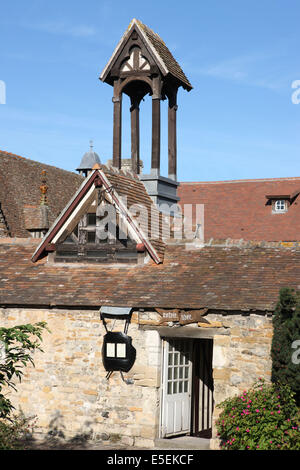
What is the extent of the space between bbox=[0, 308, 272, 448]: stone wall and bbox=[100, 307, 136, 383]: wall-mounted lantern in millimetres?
124

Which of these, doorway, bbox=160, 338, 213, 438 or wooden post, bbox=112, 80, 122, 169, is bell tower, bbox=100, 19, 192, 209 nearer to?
wooden post, bbox=112, 80, 122, 169

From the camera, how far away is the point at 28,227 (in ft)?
72.9

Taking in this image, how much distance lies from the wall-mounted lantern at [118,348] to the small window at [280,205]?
17.1 metres

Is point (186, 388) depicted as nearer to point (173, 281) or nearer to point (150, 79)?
point (173, 281)

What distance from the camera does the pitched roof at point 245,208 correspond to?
2716 cm

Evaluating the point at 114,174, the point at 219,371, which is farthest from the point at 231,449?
the point at 114,174

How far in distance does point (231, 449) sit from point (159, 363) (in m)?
2.31

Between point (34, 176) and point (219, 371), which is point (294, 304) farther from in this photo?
point (34, 176)

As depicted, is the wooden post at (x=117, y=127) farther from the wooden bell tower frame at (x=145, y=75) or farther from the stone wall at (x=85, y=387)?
the stone wall at (x=85, y=387)

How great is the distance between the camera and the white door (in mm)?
12188

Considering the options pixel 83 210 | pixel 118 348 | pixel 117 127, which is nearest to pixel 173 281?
pixel 118 348

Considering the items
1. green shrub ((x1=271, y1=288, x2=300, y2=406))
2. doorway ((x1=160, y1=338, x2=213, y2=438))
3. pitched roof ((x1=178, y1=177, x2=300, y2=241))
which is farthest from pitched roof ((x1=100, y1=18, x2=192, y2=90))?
pitched roof ((x1=178, y1=177, x2=300, y2=241))

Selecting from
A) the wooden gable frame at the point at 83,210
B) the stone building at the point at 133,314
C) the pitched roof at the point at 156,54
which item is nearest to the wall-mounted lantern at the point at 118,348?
the stone building at the point at 133,314

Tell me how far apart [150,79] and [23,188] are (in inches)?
395
